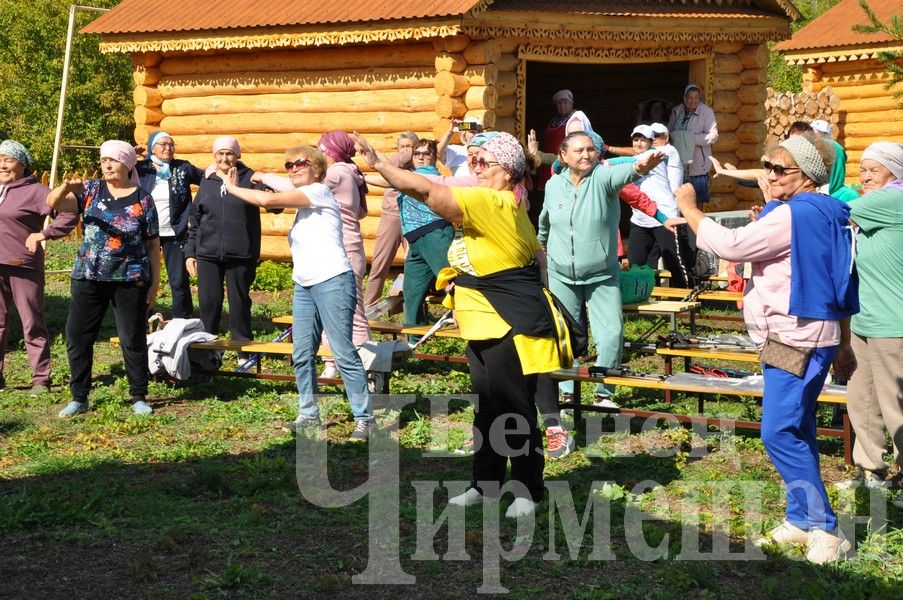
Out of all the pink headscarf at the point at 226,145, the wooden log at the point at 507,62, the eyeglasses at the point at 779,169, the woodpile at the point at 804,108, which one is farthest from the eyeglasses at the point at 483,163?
the woodpile at the point at 804,108

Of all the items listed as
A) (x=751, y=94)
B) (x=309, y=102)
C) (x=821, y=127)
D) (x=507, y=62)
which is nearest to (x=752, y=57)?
(x=751, y=94)

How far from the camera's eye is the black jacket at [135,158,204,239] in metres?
11.0

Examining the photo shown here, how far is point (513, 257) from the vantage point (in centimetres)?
619

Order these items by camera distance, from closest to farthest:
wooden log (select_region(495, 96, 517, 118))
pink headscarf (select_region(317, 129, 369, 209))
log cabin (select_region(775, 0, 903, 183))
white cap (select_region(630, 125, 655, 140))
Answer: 1. pink headscarf (select_region(317, 129, 369, 209))
2. white cap (select_region(630, 125, 655, 140))
3. wooden log (select_region(495, 96, 517, 118))
4. log cabin (select_region(775, 0, 903, 183))

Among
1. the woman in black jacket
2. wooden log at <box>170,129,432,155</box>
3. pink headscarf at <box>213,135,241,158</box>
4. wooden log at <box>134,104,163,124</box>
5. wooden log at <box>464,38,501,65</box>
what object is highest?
wooden log at <box>464,38,501,65</box>

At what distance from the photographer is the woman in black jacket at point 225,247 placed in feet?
31.7

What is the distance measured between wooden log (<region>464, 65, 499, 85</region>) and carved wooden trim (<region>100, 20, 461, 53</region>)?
0.54m

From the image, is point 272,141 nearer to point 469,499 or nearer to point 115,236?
point 115,236

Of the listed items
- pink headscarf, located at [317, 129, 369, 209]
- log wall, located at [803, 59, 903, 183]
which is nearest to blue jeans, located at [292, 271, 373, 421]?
pink headscarf, located at [317, 129, 369, 209]

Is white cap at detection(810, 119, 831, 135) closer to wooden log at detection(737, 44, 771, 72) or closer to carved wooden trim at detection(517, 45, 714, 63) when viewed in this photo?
carved wooden trim at detection(517, 45, 714, 63)

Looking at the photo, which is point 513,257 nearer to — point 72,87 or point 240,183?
point 240,183

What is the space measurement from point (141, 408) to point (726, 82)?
10576mm

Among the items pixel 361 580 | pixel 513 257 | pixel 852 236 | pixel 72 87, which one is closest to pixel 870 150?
pixel 852 236

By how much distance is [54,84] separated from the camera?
2805cm
